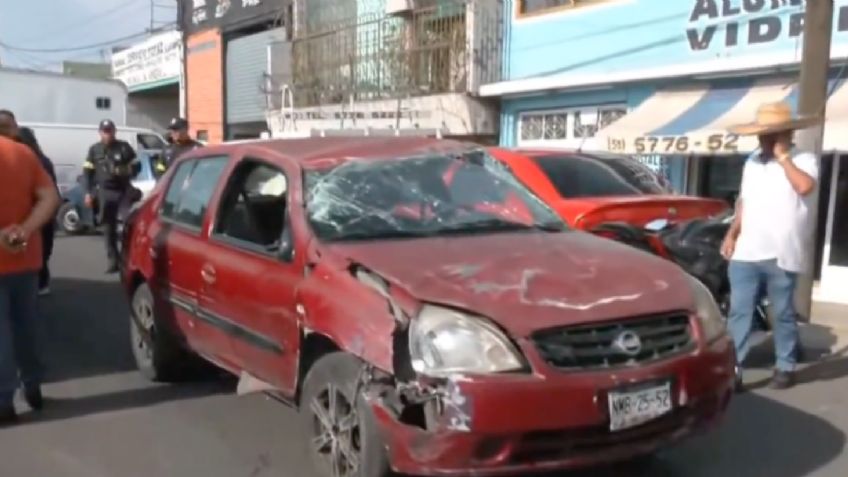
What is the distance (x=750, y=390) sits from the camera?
6406mm

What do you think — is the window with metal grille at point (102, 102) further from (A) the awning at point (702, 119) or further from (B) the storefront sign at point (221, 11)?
(A) the awning at point (702, 119)

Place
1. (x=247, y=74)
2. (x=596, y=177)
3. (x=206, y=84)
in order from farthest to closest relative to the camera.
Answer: (x=206, y=84)
(x=247, y=74)
(x=596, y=177)

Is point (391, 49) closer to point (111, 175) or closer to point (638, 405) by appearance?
point (111, 175)

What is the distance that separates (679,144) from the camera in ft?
35.0

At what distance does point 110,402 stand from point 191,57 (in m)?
24.5

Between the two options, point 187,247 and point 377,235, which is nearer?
point 377,235

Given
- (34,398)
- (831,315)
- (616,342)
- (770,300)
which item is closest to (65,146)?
(34,398)

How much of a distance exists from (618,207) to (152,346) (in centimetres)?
336

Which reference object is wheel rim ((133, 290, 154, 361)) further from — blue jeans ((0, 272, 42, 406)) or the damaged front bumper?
the damaged front bumper

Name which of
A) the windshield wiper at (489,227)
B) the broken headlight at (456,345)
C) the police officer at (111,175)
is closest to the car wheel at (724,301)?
the windshield wiper at (489,227)

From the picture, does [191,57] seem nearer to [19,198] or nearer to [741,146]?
[741,146]

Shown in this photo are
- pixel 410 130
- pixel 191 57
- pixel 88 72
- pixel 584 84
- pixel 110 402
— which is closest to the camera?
pixel 110 402

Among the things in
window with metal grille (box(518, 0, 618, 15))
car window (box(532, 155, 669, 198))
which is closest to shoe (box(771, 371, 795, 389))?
car window (box(532, 155, 669, 198))

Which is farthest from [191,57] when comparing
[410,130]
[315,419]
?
[315,419]
